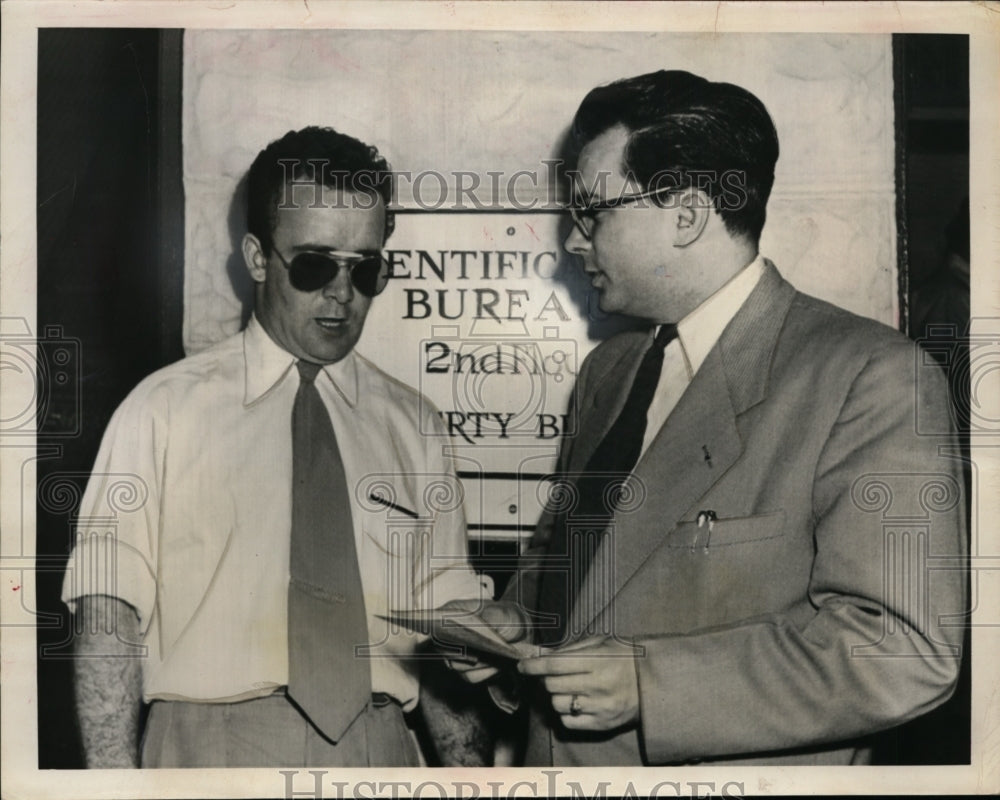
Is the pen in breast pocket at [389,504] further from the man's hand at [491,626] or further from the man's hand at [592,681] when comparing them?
the man's hand at [592,681]

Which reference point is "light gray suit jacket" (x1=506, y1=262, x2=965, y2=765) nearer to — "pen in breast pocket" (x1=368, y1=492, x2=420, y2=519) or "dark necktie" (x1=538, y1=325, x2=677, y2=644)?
"dark necktie" (x1=538, y1=325, x2=677, y2=644)

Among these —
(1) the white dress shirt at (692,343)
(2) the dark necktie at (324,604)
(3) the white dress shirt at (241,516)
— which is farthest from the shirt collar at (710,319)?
(2) the dark necktie at (324,604)

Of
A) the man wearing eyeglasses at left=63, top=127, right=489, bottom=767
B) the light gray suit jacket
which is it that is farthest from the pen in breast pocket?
the light gray suit jacket

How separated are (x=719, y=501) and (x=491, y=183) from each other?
774mm

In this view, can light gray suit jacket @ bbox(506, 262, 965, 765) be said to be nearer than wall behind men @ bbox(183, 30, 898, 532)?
Yes

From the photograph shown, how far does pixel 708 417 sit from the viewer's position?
225 centimetres

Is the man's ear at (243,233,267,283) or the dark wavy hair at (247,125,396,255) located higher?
the dark wavy hair at (247,125,396,255)

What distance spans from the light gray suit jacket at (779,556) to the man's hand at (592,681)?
29 mm

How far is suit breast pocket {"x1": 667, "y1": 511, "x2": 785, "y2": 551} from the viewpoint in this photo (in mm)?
2209

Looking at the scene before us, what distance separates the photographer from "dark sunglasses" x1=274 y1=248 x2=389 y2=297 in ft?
7.56

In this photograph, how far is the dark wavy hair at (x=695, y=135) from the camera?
90.4 inches

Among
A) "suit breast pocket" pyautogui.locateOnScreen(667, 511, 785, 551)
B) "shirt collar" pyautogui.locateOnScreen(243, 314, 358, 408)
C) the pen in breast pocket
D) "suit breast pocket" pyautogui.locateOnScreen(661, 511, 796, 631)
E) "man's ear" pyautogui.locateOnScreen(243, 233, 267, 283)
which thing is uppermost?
"man's ear" pyautogui.locateOnScreen(243, 233, 267, 283)

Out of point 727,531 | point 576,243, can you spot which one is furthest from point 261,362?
point 727,531

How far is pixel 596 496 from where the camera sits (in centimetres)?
229
